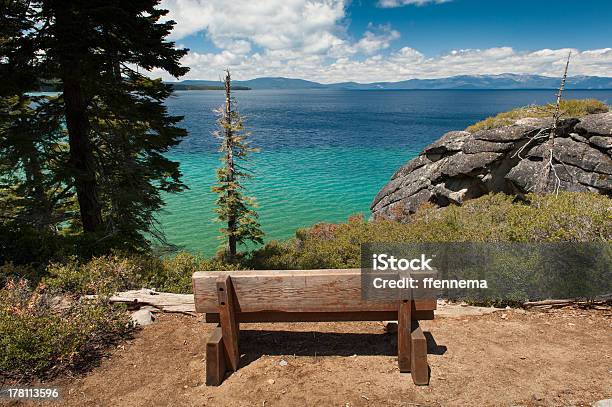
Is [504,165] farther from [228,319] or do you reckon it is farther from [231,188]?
[228,319]

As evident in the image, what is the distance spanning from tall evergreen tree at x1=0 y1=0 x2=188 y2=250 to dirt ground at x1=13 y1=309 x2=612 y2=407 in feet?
21.0

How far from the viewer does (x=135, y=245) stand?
38.8ft

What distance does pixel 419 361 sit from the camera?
3898mm

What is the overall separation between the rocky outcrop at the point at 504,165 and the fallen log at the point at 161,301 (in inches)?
565

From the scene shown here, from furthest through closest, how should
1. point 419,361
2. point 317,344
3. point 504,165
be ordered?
point 504,165 < point 317,344 < point 419,361

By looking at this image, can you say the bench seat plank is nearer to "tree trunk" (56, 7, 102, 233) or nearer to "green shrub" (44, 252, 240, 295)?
"green shrub" (44, 252, 240, 295)

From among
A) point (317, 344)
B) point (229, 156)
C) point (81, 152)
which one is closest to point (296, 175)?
point (229, 156)

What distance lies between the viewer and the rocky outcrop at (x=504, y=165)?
1703 cm

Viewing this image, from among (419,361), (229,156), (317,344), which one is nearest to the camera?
(419,361)

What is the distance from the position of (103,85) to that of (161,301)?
7232mm

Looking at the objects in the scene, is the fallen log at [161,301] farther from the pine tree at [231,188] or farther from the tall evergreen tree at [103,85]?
the pine tree at [231,188]

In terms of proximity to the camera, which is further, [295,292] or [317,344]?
[317,344]

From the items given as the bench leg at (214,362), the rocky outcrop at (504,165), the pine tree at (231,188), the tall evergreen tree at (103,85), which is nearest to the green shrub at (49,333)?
the bench leg at (214,362)

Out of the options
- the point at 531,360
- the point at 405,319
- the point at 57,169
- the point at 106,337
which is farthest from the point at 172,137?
the point at 531,360
